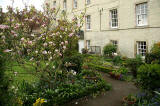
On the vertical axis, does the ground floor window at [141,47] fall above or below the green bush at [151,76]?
above

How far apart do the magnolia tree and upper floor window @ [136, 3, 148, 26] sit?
815cm

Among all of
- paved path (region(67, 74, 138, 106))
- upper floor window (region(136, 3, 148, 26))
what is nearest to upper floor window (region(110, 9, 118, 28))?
upper floor window (region(136, 3, 148, 26))

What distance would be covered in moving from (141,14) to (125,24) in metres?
1.82

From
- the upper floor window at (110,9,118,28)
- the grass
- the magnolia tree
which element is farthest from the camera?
the upper floor window at (110,9,118,28)

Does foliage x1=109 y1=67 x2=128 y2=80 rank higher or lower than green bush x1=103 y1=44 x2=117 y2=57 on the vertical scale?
lower

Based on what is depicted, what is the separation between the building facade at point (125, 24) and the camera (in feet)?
37.3

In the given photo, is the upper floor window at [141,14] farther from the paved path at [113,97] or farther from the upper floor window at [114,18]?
the paved path at [113,97]

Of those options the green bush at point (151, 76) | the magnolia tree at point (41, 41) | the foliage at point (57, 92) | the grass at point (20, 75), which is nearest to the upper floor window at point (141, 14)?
the magnolia tree at point (41, 41)

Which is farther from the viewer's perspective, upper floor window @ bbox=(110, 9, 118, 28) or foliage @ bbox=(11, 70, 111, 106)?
upper floor window @ bbox=(110, 9, 118, 28)

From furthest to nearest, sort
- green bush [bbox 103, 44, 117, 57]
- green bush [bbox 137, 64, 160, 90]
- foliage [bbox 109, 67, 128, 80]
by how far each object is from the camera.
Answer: green bush [bbox 103, 44, 117, 57]
foliage [bbox 109, 67, 128, 80]
green bush [bbox 137, 64, 160, 90]

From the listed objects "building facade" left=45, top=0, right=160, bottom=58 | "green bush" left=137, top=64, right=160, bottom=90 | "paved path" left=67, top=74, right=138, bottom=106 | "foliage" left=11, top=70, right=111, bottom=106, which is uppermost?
"building facade" left=45, top=0, right=160, bottom=58

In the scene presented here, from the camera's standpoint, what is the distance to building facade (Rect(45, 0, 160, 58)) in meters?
11.4

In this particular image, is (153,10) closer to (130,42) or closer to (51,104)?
(130,42)

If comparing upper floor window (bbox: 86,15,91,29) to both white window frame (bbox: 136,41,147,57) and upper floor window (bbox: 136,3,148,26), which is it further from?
white window frame (bbox: 136,41,147,57)
